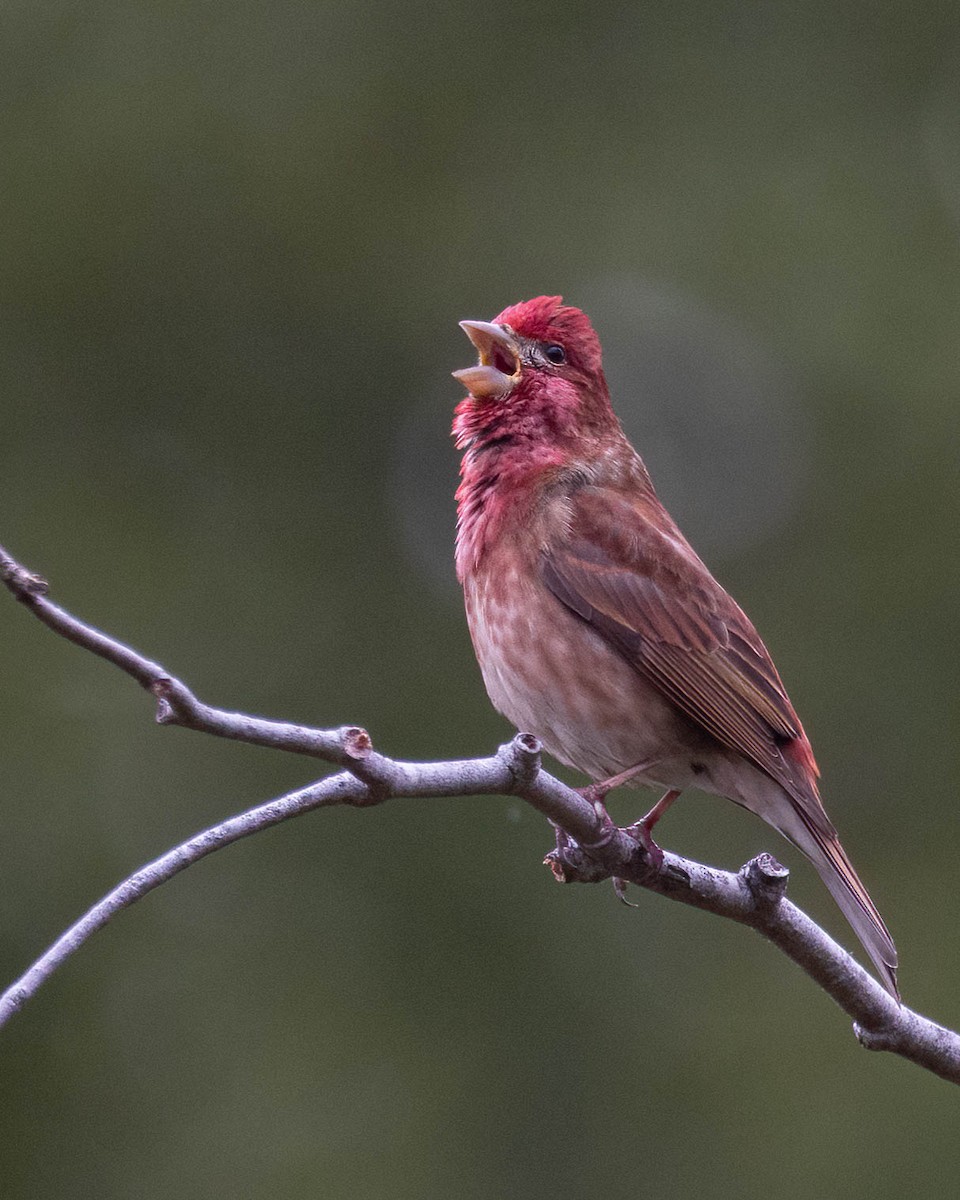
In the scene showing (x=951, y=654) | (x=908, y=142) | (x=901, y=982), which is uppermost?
(x=908, y=142)

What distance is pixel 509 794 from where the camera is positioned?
3.74 m

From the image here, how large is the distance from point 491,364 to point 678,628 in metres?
1.36

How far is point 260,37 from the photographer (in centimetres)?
1357

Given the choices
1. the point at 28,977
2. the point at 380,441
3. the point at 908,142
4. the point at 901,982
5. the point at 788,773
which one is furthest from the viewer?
the point at 908,142

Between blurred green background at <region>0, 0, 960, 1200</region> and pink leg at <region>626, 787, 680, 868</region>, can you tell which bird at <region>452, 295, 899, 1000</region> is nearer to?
pink leg at <region>626, 787, 680, 868</region>

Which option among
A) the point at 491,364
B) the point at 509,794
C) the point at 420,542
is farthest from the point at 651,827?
the point at 420,542

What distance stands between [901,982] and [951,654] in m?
2.35

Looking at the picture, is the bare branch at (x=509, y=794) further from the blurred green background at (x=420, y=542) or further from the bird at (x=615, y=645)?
the blurred green background at (x=420, y=542)

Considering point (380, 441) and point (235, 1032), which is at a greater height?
point (380, 441)

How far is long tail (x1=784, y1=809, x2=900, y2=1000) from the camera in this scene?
4.82m

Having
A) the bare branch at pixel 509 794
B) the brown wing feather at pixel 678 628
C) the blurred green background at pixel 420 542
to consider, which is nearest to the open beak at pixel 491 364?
the brown wing feather at pixel 678 628

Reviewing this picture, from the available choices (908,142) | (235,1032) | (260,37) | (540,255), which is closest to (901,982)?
(235,1032)

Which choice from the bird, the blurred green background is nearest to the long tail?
the bird

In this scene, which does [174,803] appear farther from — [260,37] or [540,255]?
[260,37]
